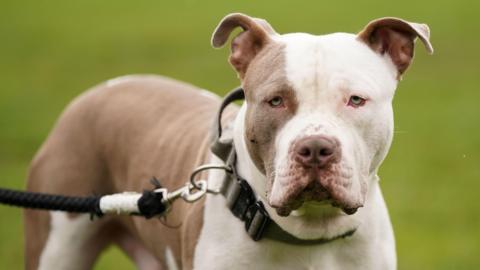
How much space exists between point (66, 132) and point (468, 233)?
3559 mm

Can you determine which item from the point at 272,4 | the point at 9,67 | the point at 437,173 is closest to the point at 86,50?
the point at 9,67

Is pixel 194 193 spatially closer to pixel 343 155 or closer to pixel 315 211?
pixel 315 211

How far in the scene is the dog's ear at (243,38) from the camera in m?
4.72

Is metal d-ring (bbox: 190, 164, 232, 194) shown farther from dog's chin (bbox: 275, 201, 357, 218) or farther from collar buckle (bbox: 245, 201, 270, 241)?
dog's chin (bbox: 275, 201, 357, 218)

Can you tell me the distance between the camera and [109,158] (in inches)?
241

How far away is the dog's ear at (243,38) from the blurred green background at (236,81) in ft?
2.49

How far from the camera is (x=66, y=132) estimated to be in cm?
620

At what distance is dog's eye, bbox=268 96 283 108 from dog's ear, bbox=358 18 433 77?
1.57 ft

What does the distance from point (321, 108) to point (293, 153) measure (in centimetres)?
24

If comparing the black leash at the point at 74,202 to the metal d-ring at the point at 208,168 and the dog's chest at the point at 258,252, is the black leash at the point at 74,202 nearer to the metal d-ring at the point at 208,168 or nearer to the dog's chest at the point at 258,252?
the metal d-ring at the point at 208,168

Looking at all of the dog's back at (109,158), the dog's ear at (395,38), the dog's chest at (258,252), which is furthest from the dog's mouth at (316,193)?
the dog's back at (109,158)

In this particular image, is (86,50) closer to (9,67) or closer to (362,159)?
(9,67)

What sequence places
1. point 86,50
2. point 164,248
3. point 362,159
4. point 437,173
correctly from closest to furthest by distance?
point 362,159 < point 164,248 < point 437,173 < point 86,50

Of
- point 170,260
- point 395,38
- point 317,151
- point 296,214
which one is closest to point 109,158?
point 170,260
